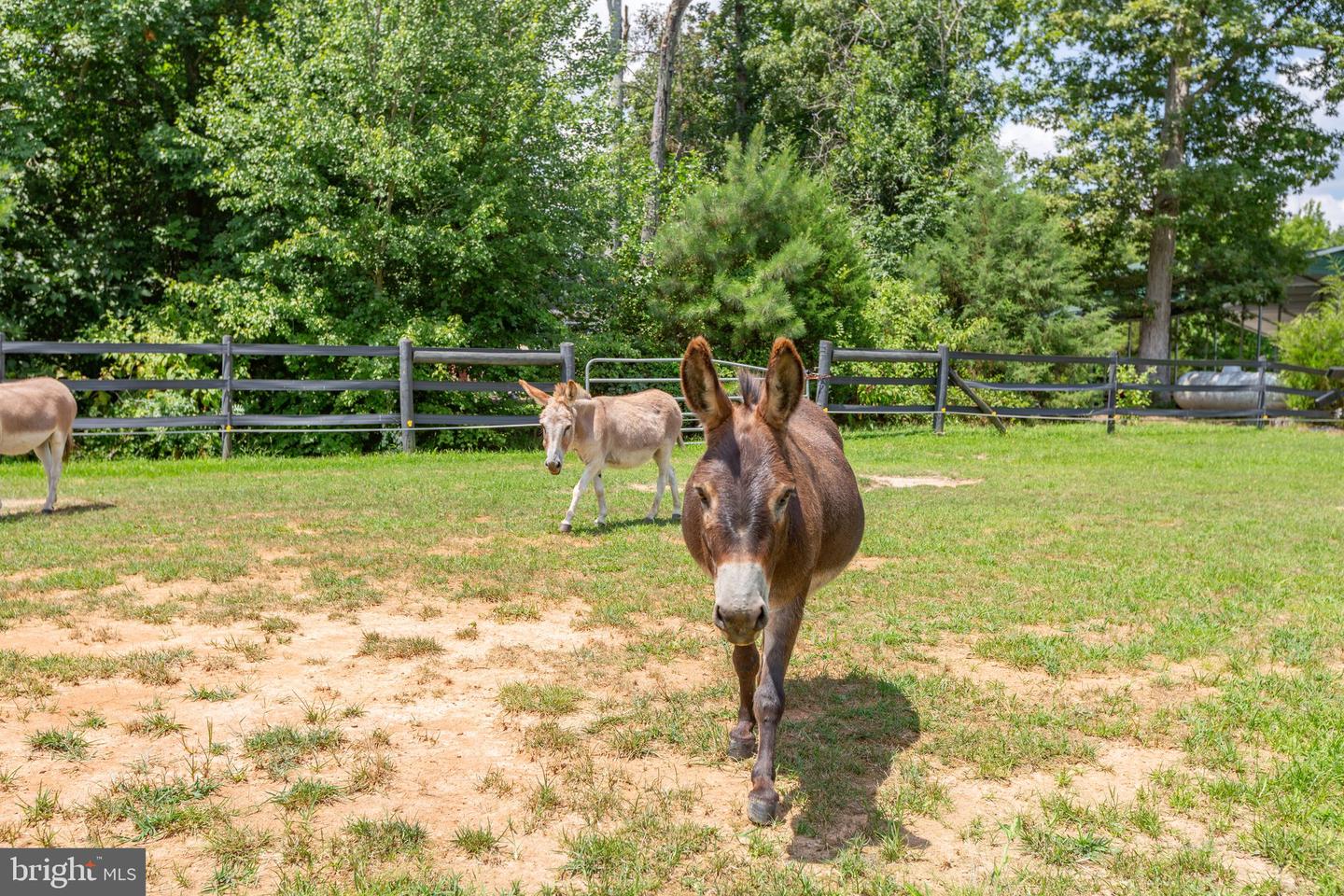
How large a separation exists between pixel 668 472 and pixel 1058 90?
22477 millimetres

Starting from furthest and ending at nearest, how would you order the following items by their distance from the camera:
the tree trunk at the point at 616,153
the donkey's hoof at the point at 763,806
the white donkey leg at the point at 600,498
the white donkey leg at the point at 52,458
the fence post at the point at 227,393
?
the tree trunk at the point at 616,153
the fence post at the point at 227,393
the white donkey leg at the point at 52,458
the white donkey leg at the point at 600,498
the donkey's hoof at the point at 763,806

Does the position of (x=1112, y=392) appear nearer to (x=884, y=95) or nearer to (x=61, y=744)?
(x=884, y=95)

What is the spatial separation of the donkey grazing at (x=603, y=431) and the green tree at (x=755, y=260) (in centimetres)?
947

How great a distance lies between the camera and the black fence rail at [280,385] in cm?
1362

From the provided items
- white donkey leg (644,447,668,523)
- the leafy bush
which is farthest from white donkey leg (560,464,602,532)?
the leafy bush

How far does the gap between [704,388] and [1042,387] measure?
17.6 m

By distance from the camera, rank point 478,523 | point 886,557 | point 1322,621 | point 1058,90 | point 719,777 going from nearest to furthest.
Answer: point 719,777 → point 1322,621 → point 886,557 → point 478,523 → point 1058,90

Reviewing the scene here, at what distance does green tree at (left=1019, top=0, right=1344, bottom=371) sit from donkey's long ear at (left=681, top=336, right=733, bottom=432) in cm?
2468

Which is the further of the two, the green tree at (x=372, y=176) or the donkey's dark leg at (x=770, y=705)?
the green tree at (x=372, y=176)

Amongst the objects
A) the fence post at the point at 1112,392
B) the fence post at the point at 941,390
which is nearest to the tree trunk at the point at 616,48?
the fence post at the point at 941,390

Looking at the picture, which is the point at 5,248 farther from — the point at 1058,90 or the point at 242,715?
the point at 1058,90

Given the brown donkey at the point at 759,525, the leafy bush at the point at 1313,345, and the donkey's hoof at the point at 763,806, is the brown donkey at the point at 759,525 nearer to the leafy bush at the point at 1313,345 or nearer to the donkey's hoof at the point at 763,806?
the donkey's hoof at the point at 763,806

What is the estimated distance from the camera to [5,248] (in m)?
16.0

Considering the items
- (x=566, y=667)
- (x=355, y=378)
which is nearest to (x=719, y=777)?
(x=566, y=667)
